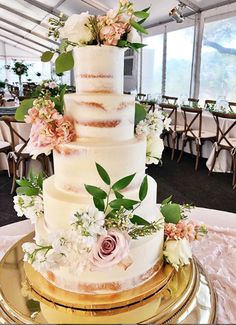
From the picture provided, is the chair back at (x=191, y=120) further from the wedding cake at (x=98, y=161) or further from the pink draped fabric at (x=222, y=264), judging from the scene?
the wedding cake at (x=98, y=161)

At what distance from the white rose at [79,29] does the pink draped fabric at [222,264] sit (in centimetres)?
87

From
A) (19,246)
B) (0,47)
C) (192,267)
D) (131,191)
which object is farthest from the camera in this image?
(0,47)

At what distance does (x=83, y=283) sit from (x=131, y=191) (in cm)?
29

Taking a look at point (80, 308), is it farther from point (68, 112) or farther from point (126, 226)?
point (68, 112)

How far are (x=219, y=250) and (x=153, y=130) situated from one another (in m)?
0.63

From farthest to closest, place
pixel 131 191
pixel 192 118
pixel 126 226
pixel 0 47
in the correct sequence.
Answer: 1. pixel 0 47
2. pixel 192 118
3. pixel 131 191
4. pixel 126 226

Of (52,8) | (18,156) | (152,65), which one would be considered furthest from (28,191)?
(52,8)

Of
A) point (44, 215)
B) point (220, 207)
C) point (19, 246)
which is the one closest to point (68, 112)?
point (44, 215)

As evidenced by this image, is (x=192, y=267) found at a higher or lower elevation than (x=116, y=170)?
lower

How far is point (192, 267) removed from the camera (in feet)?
3.33

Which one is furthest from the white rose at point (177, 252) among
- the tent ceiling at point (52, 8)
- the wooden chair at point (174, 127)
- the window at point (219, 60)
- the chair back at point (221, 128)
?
the window at point (219, 60)

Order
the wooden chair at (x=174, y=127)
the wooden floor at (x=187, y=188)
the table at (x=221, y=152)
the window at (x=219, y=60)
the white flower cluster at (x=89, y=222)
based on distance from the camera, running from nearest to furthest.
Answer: the white flower cluster at (x=89, y=222), the wooden floor at (x=187, y=188), the table at (x=221, y=152), the wooden chair at (x=174, y=127), the window at (x=219, y=60)

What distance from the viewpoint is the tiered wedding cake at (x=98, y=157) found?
0.83 meters

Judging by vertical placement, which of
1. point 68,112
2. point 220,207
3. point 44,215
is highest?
point 68,112
